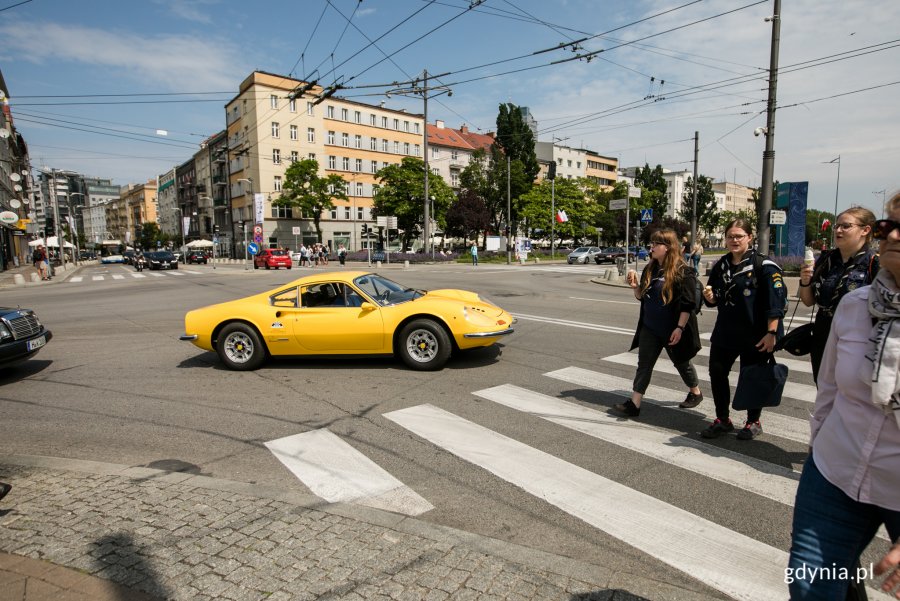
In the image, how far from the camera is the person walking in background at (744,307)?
4.14m

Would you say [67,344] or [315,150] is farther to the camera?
[315,150]

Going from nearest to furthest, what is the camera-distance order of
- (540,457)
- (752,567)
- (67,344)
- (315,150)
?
(752,567), (540,457), (67,344), (315,150)

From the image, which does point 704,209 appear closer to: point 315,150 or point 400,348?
point 315,150

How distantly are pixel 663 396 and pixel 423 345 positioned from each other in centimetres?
298

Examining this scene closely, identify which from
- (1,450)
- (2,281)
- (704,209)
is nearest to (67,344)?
(1,450)

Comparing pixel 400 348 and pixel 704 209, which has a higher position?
pixel 704 209

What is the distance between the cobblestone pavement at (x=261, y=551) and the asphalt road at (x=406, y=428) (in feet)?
0.87

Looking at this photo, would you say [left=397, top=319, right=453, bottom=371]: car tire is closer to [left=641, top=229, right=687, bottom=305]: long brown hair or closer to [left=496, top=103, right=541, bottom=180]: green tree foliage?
[left=641, top=229, right=687, bottom=305]: long brown hair

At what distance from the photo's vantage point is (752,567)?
9.12ft

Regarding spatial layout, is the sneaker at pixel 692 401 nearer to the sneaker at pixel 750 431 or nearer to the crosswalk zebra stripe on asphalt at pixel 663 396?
the crosswalk zebra stripe on asphalt at pixel 663 396

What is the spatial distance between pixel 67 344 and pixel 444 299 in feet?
24.5

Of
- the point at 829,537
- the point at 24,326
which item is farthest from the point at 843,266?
the point at 24,326

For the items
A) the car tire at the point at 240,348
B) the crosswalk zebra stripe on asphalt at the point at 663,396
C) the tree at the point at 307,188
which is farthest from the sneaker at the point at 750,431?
the tree at the point at 307,188

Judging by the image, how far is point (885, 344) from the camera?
5.44ft
